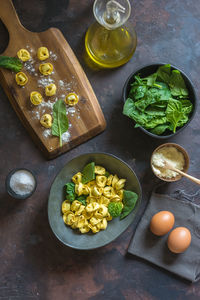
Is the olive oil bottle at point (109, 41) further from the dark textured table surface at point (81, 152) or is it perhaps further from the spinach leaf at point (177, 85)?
the spinach leaf at point (177, 85)

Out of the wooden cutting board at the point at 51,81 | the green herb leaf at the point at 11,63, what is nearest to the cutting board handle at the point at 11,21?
the wooden cutting board at the point at 51,81

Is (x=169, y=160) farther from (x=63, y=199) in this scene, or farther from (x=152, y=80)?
(x=63, y=199)

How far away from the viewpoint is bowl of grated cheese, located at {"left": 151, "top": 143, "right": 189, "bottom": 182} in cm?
153

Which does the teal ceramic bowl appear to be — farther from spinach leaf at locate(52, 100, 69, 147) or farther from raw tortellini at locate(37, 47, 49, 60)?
raw tortellini at locate(37, 47, 49, 60)

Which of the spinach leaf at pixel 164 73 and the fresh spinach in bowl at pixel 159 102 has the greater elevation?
the spinach leaf at pixel 164 73

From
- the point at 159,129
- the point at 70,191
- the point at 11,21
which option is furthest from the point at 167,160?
the point at 11,21

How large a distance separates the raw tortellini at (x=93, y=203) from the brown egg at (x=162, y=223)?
0.20m

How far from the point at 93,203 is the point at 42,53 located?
2.55 feet

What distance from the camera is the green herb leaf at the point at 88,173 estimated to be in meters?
1.52

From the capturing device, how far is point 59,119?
155cm

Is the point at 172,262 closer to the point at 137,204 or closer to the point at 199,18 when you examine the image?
the point at 137,204

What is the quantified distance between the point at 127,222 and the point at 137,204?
0.10 meters

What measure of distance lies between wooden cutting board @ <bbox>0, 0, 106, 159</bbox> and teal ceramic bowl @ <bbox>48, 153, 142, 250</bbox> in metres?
0.12

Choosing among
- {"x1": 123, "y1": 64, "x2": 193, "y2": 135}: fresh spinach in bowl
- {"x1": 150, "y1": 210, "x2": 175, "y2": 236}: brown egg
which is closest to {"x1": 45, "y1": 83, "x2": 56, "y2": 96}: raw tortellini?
{"x1": 123, "y1": 64, "x2": 193, "y2": 135}: fresh spinach in bowl
